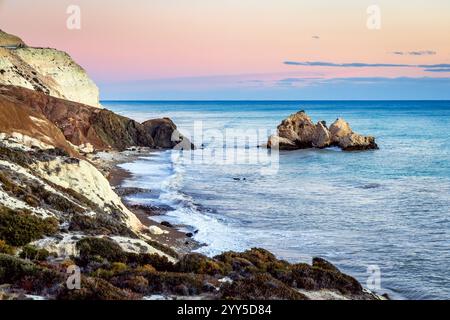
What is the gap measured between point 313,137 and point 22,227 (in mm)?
70569

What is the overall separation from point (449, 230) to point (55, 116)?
47621mm

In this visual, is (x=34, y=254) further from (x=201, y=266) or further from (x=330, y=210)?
(x=330, y=210)

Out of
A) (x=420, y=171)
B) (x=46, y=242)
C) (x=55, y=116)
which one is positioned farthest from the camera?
(x=55, y=116)

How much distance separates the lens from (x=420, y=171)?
2205 inches

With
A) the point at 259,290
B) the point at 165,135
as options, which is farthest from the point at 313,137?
the point at 259,290

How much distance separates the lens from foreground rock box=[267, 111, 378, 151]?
266ft

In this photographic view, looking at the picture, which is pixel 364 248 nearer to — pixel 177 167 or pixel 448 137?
pixel 177 167

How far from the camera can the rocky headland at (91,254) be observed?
42.2ft

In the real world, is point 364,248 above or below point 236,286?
below

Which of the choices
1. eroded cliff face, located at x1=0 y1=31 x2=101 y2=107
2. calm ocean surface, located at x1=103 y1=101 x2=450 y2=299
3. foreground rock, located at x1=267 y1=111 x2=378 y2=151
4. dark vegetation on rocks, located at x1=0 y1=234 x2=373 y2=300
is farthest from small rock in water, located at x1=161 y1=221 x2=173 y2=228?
foreground rock, located at x1=267 y1=111 x2=378 y2=151

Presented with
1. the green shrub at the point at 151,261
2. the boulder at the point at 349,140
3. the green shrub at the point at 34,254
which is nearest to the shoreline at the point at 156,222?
the green shrub at the point at 151,261

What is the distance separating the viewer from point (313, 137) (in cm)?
8475

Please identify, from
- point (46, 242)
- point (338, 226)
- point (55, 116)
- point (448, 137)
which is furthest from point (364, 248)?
point (448, 137)

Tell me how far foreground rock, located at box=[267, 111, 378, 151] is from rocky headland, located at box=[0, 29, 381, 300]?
5500 cm
